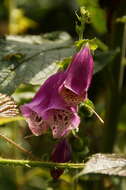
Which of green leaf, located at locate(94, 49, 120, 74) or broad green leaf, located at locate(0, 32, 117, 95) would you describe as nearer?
broad green leaf, located at locate(0, 32, 117, 95)

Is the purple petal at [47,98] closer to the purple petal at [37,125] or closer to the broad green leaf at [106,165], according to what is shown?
the purple petal at [37,125]

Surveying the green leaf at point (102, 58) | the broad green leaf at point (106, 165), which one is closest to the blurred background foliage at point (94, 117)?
the green leaf at point (102, 58)

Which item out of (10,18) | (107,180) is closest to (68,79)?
(107,180)

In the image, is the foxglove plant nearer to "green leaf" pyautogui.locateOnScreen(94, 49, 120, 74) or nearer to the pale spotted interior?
the pale spotted interior

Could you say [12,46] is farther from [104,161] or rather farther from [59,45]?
[104,161]

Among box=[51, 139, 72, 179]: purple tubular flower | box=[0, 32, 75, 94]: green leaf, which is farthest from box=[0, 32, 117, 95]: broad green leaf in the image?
box=[51, 139, 72, 179]: purple tubular flower
